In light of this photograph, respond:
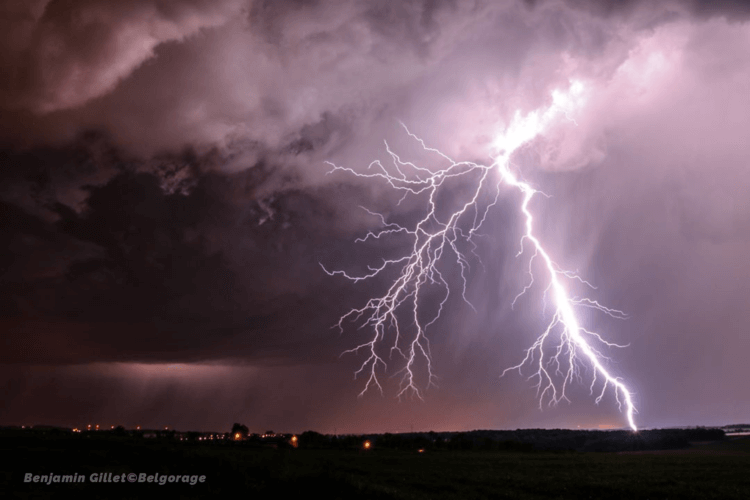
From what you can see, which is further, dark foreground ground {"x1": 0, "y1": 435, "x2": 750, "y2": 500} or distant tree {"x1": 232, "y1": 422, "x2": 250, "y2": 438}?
distant tree {"x1": 232, "y1": 422, "x2": 250, "y2": 438}

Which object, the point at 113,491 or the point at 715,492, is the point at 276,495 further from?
the point at 715,492

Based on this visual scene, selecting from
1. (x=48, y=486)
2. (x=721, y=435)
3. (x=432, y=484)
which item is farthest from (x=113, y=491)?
(x=721, y=435)

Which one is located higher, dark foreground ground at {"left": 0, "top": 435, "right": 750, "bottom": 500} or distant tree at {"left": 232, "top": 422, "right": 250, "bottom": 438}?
distant tree at {"left": 232, "top": 422, "right": 250, "bottom": 438}

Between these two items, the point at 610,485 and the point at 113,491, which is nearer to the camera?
the point at 113,491

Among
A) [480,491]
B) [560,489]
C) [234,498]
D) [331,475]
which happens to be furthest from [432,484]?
[234,498]

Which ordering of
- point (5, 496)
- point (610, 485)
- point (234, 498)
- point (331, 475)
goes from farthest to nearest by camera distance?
point (610, 485) < point (331, 475) < point (234, 498) < point (5, 496)

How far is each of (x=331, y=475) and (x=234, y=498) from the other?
13.3 ft

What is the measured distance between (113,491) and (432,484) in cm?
1431

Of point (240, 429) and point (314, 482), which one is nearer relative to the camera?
point (314, 482)

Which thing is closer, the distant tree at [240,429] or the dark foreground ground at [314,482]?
the dark foreground ground at [314,482]

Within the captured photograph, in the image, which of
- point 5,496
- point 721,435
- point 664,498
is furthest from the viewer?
point 721,435

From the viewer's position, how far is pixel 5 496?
1569cm

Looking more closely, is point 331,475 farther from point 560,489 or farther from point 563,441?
point 563,441

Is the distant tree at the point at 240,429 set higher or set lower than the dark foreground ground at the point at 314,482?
higher
